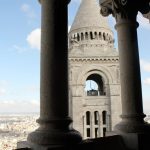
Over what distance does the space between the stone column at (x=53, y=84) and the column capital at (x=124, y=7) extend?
1.97m

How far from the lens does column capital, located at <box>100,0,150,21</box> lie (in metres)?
7.29

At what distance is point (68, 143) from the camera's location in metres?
5.30

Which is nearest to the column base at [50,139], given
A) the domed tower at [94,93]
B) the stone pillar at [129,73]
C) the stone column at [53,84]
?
the stone column at [53,84]

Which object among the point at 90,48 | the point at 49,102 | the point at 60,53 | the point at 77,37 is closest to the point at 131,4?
the point at 60,53

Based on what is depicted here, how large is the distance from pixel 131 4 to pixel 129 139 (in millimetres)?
3120

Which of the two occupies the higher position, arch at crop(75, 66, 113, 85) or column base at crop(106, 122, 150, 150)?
arch at crop(75, 66, 113, 85)

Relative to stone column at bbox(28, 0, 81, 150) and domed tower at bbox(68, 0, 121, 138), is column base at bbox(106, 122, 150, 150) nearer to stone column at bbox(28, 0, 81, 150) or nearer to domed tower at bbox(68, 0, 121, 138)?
stone column at bbox(28, 0, 81, 150)

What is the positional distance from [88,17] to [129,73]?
4537 centimetres

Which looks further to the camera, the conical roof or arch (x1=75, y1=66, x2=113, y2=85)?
the conical roof

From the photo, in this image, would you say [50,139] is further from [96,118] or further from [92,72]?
[96,118]

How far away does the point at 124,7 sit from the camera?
23.9ft

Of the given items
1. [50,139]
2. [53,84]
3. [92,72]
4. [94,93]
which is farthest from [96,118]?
[50,139]

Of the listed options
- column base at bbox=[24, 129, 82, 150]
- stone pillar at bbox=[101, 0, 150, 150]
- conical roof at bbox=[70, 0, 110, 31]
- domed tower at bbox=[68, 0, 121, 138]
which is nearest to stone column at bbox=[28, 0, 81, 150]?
column base at bbox=[24, 129, 82, 150]

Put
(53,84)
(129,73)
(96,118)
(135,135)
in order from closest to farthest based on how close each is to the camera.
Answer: (53,84), (135,135), (129,73), (96,118)
